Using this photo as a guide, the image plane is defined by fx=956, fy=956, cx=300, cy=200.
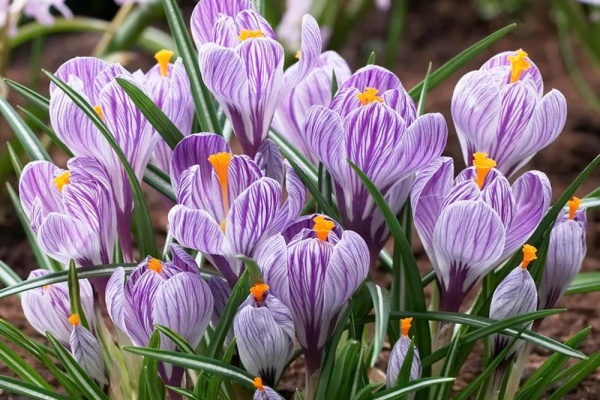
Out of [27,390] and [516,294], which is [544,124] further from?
[27,390]

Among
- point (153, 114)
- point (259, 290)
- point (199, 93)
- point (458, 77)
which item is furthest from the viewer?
point (458, 77)

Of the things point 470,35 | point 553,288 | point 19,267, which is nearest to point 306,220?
point 553,288

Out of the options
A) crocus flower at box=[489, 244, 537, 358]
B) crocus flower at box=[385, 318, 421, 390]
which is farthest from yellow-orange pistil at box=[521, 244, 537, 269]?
crocus flower at box=[385, 318, 421, 390]

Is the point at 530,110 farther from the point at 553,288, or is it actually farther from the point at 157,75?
the point at 157,75

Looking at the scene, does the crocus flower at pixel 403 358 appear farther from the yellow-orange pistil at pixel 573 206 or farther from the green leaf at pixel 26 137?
the green leaf at pixel 26 137

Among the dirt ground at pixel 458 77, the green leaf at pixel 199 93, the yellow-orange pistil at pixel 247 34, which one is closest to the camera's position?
the yellow-orange pistil at pixel 247 34

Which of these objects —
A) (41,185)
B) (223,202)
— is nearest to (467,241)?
(223,202)

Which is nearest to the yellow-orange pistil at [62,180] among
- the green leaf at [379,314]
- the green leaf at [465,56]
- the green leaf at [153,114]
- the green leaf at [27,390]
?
the green leaf at [153,114]
